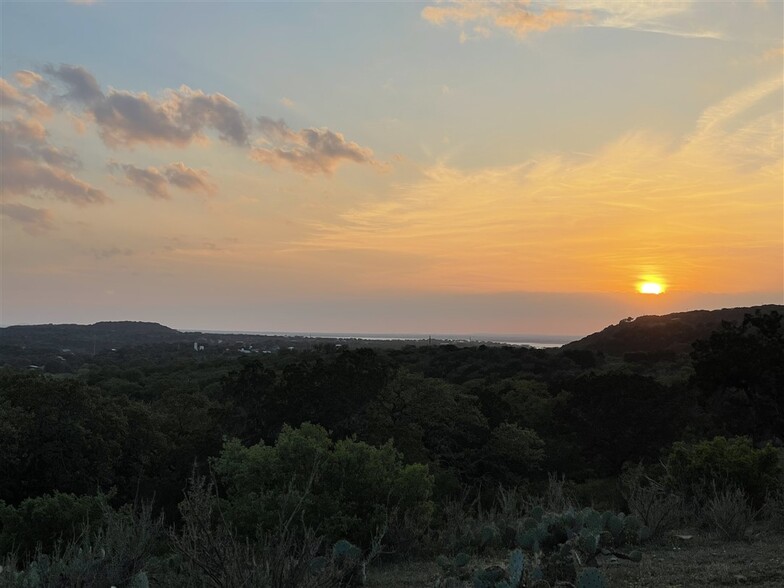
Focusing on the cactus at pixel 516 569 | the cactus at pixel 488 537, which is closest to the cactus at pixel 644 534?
the cactus at pixel 488 537

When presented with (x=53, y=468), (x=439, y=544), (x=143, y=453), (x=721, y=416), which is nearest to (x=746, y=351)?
(x=721, y=416)

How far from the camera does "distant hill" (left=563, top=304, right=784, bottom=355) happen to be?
61594 millimetres

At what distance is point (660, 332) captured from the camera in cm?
6912

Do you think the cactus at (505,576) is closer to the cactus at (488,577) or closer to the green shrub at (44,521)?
the cactus at (488,577)

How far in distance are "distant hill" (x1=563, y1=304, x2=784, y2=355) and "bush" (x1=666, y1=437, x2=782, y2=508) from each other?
143 feet

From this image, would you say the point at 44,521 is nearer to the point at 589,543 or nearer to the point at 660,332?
the point at 589,543

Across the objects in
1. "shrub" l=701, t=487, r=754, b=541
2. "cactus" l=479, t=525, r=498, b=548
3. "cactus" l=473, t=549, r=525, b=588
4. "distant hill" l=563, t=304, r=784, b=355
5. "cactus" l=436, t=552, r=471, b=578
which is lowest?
"cactus" l=479, t=525, r=498, b=548

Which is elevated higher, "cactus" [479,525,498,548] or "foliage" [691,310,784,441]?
"foliage" [691,310,784,441]

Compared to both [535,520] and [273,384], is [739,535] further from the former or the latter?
[273,384]

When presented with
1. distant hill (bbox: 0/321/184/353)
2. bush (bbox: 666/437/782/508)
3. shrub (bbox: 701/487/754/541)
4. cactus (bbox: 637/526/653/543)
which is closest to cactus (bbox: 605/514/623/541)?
cactus (bbox: 637/526/653/543)

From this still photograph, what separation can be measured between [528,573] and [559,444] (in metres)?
20.1

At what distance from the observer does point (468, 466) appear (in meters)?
21.7

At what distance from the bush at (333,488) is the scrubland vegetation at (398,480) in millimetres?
36

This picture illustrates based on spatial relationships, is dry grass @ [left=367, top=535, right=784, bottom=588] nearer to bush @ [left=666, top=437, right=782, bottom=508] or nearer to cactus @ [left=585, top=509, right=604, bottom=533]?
cactus @ [left=585, top=509, right=604, bottom=533]
